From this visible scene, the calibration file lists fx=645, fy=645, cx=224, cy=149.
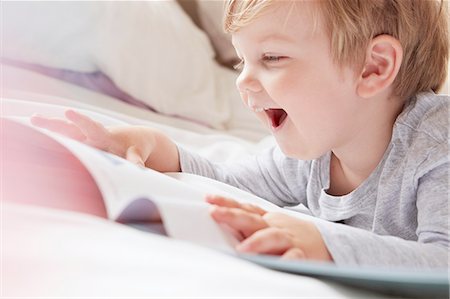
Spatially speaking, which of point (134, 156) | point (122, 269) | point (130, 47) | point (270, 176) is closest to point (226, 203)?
point (122, 269)

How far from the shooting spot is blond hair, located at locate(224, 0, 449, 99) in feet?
2.43

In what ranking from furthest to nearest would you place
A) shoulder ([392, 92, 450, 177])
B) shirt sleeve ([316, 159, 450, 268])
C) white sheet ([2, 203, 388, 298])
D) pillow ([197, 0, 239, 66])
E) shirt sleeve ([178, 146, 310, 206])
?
pillow ([197, 0, 239, 66])
shirt sleeve ([178, 146, 310, 206])
shoulder ([392, 92, 450, 177])
shirt sleeve ([316, 159, 450, 268])
white sheet ([2, 203, 388, 298])

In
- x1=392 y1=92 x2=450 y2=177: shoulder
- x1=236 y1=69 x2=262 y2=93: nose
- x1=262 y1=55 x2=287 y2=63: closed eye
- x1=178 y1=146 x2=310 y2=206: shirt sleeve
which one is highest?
x1=262 y1=55 x2=287 y2=63: closed eye

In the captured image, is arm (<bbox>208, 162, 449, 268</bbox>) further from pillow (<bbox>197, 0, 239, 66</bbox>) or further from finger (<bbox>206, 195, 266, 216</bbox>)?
pillow (<bbox>197, 0, 239, 66</bbox>)

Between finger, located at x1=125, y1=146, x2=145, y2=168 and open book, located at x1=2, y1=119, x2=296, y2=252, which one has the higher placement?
open book, located at x1=2, y1=119, x2=296, y2=252

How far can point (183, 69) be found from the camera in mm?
1394

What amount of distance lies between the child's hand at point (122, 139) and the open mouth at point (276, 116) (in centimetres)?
14

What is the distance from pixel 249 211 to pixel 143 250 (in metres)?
0.11

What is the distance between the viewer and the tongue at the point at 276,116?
833 millimetres

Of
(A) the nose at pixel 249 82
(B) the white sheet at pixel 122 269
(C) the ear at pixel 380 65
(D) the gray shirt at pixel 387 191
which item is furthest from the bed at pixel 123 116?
(C) the ear at pixel 380 65

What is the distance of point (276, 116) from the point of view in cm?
84

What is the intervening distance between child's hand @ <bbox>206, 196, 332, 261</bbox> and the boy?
0.16 meters

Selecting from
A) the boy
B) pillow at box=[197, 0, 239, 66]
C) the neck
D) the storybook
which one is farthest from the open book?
pillow at box=[197, 0, 239, 66]

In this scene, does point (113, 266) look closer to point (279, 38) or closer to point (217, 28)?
point (279, 38)
